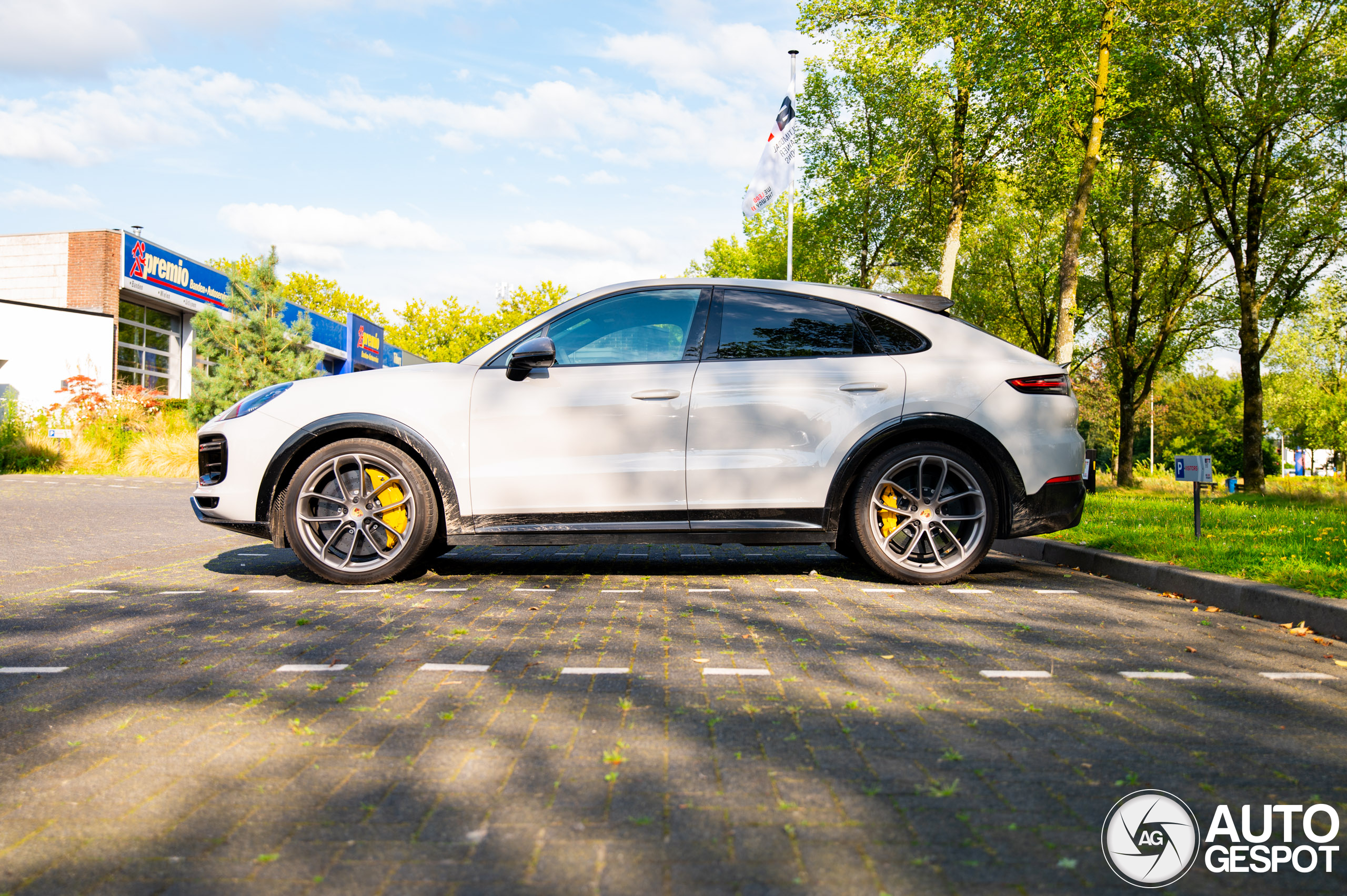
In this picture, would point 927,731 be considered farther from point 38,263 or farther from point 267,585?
point 38,263

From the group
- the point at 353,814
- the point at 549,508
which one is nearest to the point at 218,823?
the point at 353,814

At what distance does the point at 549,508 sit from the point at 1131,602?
3.48 metres

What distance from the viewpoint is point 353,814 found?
223cm

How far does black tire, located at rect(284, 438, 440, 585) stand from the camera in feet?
18.5

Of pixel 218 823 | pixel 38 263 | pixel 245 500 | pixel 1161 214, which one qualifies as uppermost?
pixel 1161 214

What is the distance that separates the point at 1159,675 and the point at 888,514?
7.55 feet

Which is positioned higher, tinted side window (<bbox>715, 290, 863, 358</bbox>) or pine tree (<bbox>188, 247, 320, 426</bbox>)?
pine tree (<bbox>188, 247, 320, 426</bbox>)

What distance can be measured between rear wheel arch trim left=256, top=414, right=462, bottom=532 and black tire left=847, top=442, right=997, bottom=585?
8.19 ft

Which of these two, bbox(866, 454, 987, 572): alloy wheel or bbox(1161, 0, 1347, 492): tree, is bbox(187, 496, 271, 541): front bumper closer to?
bbox(866, 454, 987, 572): alloy wheel

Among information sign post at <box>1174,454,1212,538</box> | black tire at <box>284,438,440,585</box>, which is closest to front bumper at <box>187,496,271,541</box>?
black tire at <box>284,438,440,585</box>

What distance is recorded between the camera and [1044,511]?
576cm

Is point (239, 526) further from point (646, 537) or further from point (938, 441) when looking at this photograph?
point (938, 441)

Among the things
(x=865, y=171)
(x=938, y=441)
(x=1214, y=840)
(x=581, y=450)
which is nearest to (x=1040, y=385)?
(x=938, y=441)

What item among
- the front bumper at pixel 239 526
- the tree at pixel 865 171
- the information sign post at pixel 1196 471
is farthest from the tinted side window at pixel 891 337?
the tree at pixel 865 171
